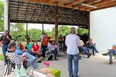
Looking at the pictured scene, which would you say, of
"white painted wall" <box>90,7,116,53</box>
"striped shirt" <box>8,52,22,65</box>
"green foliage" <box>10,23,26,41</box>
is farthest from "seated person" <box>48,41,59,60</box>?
"green foliage" <box>10,23,26,41</box>

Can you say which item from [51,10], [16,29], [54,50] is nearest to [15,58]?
[54,50]

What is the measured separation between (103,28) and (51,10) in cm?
422

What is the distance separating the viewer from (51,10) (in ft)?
42.2

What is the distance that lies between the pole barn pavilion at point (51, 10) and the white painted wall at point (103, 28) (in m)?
0.90

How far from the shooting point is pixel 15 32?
1535cm

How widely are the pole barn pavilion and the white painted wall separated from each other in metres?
0.90

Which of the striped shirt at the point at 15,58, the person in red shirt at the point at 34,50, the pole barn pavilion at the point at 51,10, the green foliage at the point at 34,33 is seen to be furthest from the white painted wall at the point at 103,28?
the striped shirt at the point at 15,58

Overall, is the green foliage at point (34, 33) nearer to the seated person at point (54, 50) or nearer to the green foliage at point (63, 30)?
the green foliage at point (63, 30)

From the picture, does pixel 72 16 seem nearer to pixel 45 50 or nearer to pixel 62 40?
pixel 62 40

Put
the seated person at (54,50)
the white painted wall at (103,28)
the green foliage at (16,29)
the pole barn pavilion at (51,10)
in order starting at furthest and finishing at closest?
the green foliage at (16,29) → the white painted wall at (103,28) → the pole barn pavilion at (51,10) → the seated person at (54,50)

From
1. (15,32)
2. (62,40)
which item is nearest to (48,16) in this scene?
(62,40)

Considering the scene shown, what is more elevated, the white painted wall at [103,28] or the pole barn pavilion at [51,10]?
the pole barn pavilion at [51,10]

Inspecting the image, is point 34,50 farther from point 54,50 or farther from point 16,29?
point 16,29

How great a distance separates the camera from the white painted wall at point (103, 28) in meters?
10.3
